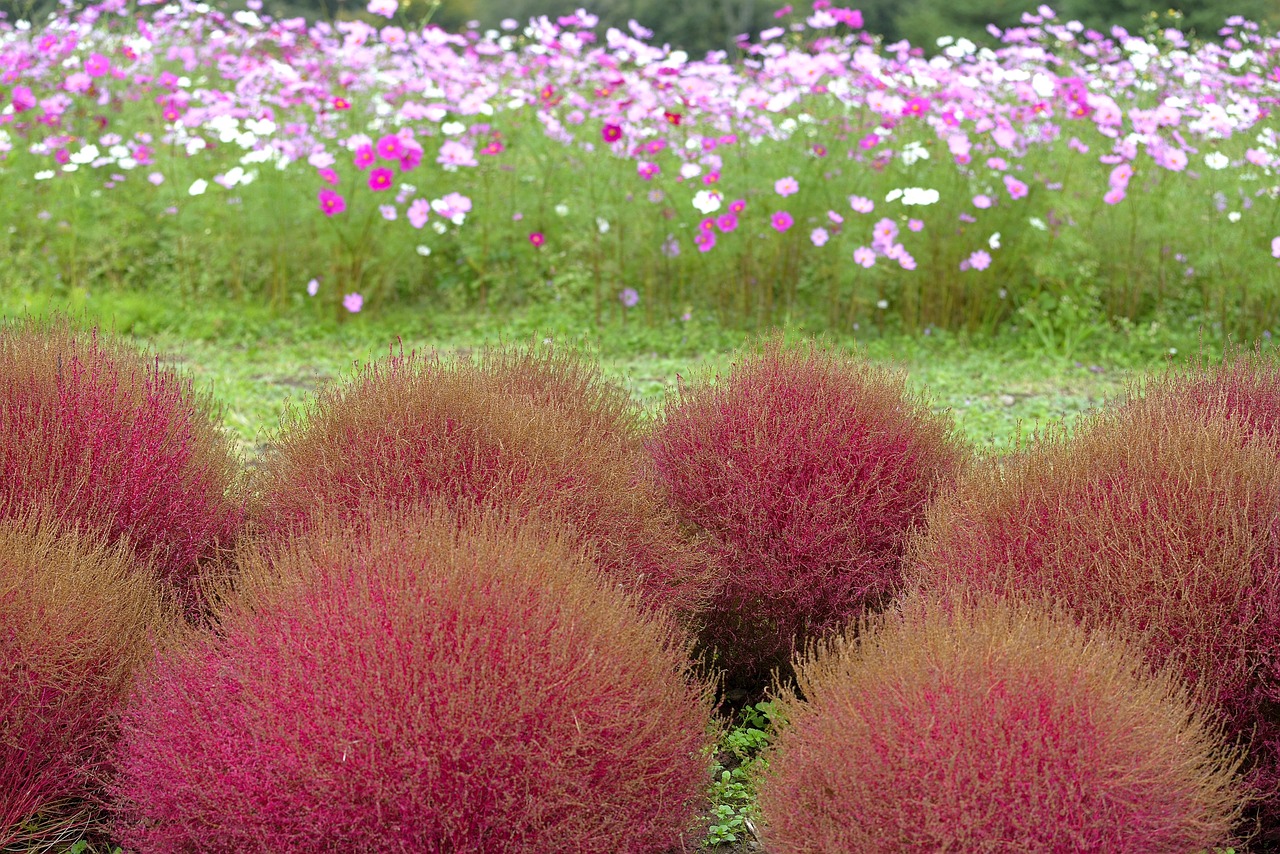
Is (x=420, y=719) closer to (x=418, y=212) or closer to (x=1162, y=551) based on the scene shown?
(x=1162, y=551)

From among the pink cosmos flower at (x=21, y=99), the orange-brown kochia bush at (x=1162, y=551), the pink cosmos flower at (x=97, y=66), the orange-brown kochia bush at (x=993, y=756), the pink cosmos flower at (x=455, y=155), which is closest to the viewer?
the orange-brown kochia bush at (x=993, y=756)

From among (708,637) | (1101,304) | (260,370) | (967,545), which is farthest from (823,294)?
(967,545)

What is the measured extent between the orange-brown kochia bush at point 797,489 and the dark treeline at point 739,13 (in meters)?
20.4

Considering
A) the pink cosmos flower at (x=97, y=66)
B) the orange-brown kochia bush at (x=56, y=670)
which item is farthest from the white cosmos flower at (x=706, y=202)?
the orange-brown kochia bush at (x=56, y=670)

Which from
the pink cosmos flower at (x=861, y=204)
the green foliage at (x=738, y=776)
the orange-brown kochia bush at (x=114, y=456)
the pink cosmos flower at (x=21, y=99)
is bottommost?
the green foliage at (x=738, y=776)

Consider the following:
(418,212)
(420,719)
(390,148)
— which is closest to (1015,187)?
(418,212)

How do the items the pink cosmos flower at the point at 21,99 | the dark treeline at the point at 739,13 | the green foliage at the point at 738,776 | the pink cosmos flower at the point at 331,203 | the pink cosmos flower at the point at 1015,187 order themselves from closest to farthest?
the green foliage at the point at 738,776
the pink cosmos flower at the point at 1015,187
the pink cosmos flower at the point at 331,203
the pink cosmos flower at the point at 21,99
the dark treeline at the point at 739,13

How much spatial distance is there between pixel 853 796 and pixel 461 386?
1.48 m

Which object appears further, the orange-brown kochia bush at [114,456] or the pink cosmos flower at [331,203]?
the pink cosmos flower at [331,203]

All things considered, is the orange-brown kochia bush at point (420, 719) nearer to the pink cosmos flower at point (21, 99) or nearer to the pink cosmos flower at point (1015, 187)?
the pink cosmos flower at point (1015, 187)

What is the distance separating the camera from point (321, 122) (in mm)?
7566

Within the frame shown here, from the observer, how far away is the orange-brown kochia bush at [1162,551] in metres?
2.55

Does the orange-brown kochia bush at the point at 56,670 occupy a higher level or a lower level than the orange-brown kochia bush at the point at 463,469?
lower

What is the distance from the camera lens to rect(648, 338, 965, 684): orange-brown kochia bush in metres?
3.36
